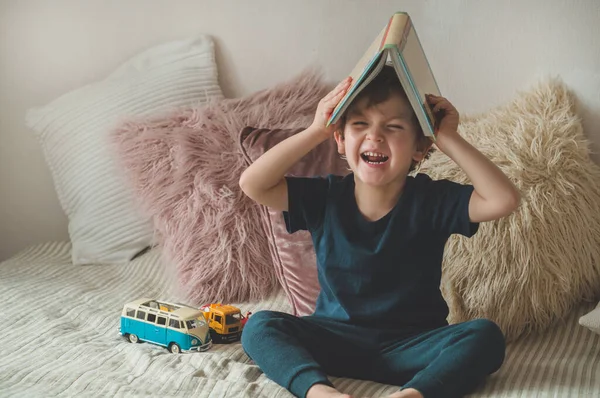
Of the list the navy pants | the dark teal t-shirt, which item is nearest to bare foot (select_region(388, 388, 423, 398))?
the navy pants

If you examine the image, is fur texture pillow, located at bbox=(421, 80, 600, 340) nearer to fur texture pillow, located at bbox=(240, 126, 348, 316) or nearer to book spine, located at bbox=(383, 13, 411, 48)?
fur texture pillow, located at bbox=(240, 126, 348, 316)

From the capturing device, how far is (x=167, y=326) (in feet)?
4.50

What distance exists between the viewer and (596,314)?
1.31m

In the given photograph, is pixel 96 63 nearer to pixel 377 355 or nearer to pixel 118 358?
pixel 118 358

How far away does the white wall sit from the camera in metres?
1.69

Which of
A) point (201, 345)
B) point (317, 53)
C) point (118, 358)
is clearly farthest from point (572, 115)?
point (118, 358)

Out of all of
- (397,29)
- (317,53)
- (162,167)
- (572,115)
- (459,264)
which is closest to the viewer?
(397,29)

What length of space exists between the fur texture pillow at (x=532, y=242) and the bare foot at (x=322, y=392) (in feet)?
1.52

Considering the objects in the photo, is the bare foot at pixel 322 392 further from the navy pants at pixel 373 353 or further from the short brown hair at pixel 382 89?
the short brown hair at pixel 382 89

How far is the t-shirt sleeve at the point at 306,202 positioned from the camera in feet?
4.32

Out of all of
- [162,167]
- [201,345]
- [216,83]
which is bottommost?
[201,345]

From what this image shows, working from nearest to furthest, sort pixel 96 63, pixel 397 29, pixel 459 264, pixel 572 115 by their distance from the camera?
1. pixel 397 29
2. pixel 459 264
3. pixel 572 115
4. pixel 96 63

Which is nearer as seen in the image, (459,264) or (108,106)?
(459,264)

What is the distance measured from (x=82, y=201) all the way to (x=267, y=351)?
0.97m
